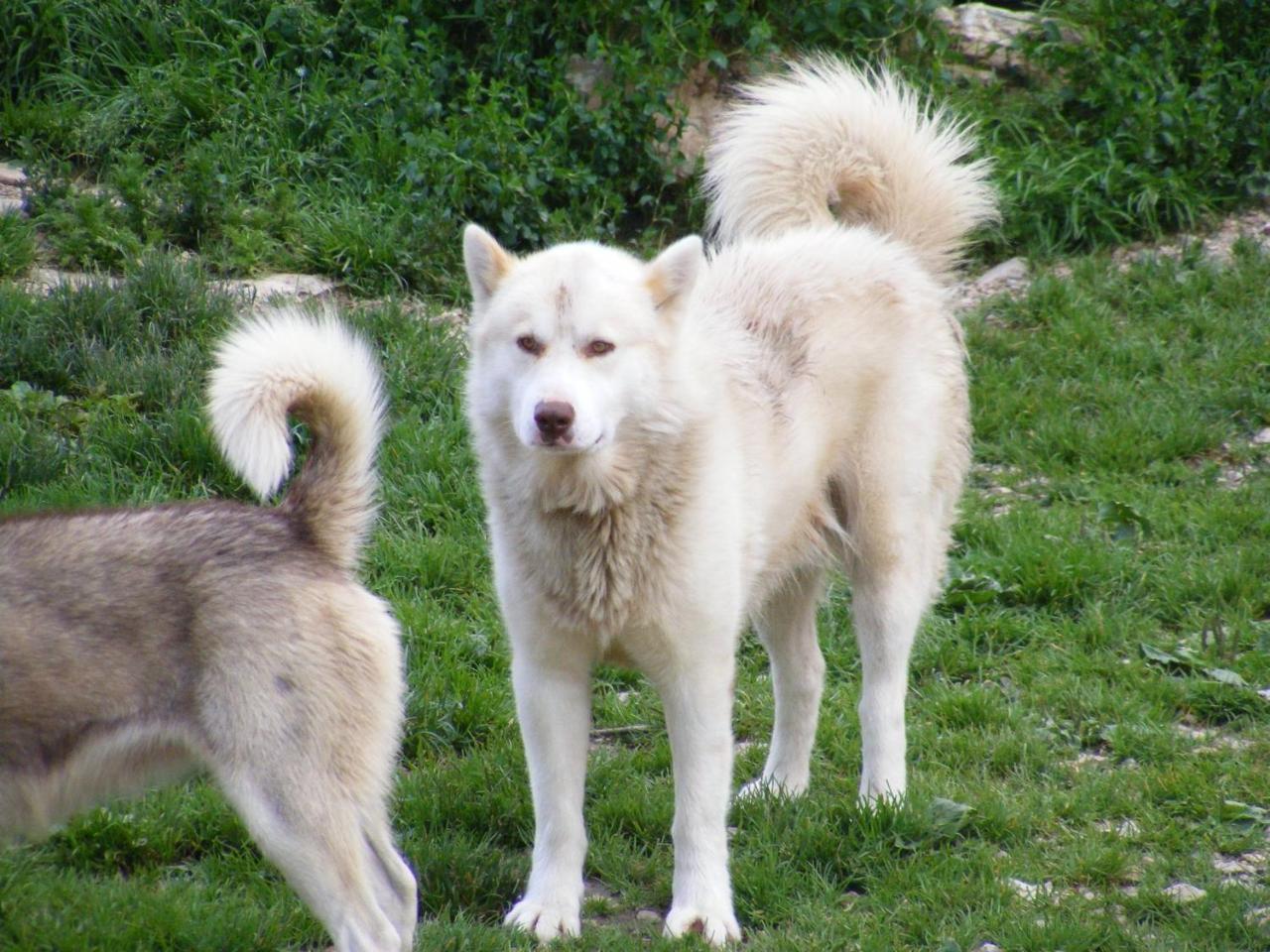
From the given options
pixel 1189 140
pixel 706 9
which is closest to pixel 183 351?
pixel 706 9

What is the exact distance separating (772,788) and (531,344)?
5.35ft

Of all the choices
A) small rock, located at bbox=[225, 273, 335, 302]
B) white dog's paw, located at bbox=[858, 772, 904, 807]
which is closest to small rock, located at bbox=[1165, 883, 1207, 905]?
white dog's paw, located at bbox=[858, 772, 904, 807]

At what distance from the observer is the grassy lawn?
13.0 ft

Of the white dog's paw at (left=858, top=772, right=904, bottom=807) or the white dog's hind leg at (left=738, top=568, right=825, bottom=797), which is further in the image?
the white dog's hind leg at (left=738, top=568, right=825, bottom=797)

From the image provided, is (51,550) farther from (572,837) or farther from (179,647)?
(572,837)

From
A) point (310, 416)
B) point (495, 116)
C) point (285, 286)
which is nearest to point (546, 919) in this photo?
point (310, 416)

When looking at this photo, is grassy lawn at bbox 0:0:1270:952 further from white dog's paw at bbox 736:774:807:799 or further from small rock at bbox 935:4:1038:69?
small rock at bbox 935:4:1038:69

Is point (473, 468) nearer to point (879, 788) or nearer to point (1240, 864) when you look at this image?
point (879, 788)

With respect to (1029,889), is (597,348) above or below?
above

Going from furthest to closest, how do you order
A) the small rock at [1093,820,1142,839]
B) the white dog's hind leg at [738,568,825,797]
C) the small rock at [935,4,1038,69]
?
the small rock at [935,4,1038,69]
the white dog's hind leg at [738,568,825,797]
the small rock at [1093,820,1142,839]

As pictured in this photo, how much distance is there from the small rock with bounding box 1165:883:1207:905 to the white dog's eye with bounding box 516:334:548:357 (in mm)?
2100

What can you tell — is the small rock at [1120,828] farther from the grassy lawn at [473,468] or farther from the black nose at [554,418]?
the black nose at [554,418]

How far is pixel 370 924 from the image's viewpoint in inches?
128

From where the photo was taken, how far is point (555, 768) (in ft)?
12.6
